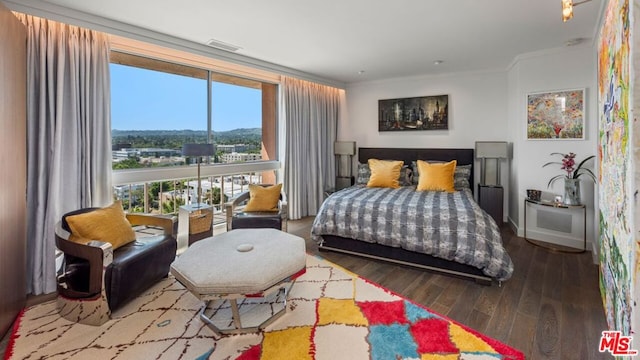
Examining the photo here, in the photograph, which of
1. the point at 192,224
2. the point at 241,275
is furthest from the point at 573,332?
the point at 192,224

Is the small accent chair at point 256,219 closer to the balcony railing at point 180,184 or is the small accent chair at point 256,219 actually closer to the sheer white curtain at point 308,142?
the balcony railing at point 180,184

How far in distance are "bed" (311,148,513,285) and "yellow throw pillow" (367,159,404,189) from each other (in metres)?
Result: 0.43

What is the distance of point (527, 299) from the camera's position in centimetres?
263

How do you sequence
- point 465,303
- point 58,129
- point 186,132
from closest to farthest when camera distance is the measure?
point 465,303 → point 58,129 → point 186,132

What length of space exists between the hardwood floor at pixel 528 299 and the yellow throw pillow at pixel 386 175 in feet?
4.90

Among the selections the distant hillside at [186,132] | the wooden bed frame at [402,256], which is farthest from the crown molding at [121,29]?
the wooden bed frame at [402,256]

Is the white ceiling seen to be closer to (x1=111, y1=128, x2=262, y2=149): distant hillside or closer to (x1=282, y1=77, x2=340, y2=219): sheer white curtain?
(x1=282, y1=77, x2=340, y2=219): sheer white curtain

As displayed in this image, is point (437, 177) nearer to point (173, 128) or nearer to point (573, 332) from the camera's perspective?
point (573, 332)

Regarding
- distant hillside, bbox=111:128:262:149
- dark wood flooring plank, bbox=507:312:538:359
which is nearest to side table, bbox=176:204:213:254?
distant hillside, bbox=111:128:262:149

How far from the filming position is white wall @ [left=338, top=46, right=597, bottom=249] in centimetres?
387

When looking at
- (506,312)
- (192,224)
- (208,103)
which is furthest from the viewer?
(208,103)

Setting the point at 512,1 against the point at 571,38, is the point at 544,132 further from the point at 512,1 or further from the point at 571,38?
the point at 512,1

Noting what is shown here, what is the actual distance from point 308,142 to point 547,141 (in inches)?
142

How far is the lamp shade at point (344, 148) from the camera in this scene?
6.09 meters
